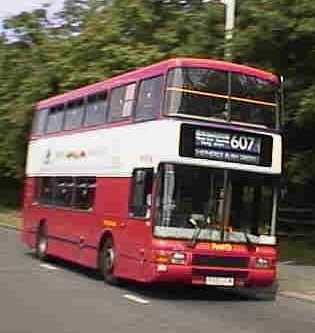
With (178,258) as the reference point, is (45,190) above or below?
above

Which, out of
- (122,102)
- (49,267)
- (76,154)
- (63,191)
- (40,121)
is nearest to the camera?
(122,102)

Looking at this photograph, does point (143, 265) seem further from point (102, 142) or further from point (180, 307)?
point (102, 142)

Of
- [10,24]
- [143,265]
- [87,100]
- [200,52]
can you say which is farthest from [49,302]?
[10,24]

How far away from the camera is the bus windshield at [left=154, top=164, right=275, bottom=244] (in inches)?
559

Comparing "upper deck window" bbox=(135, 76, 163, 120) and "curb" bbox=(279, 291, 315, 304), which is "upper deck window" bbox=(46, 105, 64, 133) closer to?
"upper deck window" bbox=(135, 76, 163, 120)

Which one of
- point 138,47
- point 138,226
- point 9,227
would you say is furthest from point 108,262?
point 9,227

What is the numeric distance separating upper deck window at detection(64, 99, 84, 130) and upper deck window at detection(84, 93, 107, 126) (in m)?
0.40

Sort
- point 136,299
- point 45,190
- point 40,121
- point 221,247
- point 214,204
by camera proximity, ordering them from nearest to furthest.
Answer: point 136,299 < point 221,247 < point 214,204 < point 45,190 < point 40,121

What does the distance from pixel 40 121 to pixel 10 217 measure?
18054 mm

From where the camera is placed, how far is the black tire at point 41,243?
821 inches

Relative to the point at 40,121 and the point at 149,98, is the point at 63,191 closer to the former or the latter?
the point at 40,121

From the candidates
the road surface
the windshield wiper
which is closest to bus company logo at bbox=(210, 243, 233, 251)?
the windshield wiper

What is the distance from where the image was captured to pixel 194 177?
1430 centimetres

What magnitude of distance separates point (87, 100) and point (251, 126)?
4.82m
